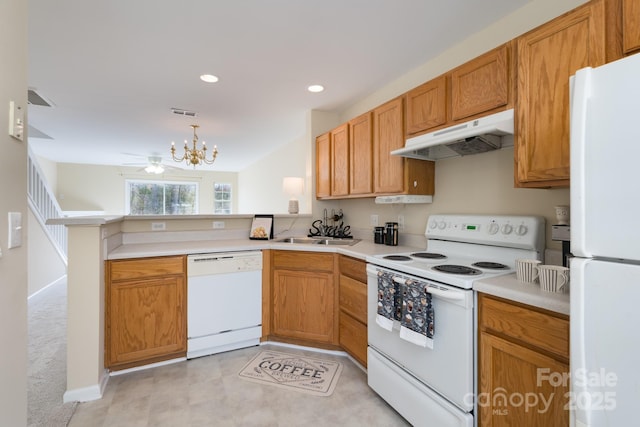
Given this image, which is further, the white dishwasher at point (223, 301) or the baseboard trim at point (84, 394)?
the white dishwasher at point (223, 301)

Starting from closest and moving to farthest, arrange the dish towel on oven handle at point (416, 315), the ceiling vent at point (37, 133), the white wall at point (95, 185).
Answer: the dish towel on oven handle at point (416, 315), the ceiling vent at point (37, 133), the white wall at point (95, 185)

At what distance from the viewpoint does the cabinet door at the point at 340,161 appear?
3.07 metres

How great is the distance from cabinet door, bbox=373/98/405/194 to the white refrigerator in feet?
5.00

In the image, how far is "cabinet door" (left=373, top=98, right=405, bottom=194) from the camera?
7.85 ft

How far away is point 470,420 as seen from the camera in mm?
1389

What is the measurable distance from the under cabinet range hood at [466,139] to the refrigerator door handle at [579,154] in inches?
28.8

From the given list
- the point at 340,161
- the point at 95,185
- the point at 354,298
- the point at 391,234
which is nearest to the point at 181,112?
the point at 340,161

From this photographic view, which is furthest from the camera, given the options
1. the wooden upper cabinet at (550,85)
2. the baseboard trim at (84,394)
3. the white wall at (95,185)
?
the white wall at (95,185)

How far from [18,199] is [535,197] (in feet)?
7.99

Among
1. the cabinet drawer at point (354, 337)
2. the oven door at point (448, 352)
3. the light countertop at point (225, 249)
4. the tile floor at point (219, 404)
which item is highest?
the light countertop at point (225, 249)

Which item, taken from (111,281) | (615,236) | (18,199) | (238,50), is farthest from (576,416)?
(238,50)

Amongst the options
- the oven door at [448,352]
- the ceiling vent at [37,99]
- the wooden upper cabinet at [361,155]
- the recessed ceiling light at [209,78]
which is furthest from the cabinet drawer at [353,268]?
the ceiling vent at [37,99]

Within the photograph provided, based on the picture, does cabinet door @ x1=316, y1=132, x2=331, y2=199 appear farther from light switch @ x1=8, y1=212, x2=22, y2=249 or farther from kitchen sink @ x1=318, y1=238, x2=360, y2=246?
light switch @ x1=8, y1=212, x2=22, y2=249

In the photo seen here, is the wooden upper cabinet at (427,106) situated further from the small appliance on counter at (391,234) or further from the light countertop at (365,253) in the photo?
the light countertop at (365,253)
